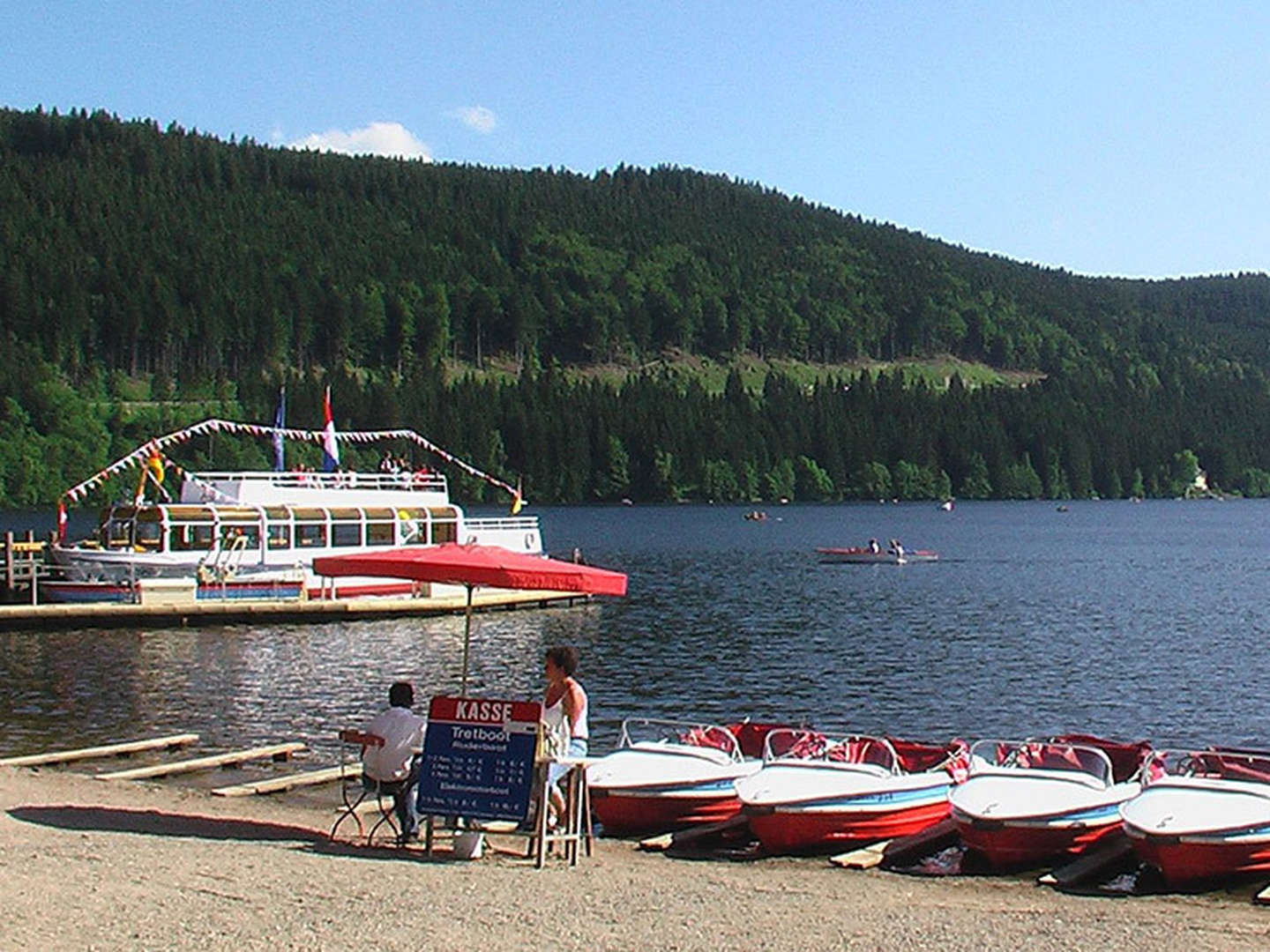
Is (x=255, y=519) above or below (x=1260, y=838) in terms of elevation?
above

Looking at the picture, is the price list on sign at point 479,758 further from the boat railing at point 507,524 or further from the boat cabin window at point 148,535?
the boat railing at point 507,524

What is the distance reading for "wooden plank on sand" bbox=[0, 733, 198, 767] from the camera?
24812 millimetres

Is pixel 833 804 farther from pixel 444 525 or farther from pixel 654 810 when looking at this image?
pixel 444 525

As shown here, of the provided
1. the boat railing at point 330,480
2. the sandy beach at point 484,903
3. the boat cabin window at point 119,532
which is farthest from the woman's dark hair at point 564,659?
the boat cabin window at point 119,532

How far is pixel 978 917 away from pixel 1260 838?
4678mm

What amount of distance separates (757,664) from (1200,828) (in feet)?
103

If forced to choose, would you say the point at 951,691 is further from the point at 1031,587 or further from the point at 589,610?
the point at 1031,587

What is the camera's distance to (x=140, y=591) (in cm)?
5362

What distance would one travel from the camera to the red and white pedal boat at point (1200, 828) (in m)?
17.4

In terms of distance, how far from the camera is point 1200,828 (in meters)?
17.4

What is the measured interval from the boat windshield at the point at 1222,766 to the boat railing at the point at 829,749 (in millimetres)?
3290

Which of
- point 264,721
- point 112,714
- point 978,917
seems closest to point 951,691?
point 264,721

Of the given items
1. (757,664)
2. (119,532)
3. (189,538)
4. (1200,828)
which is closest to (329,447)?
(189,538)

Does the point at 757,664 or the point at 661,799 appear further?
the point at 757,664
